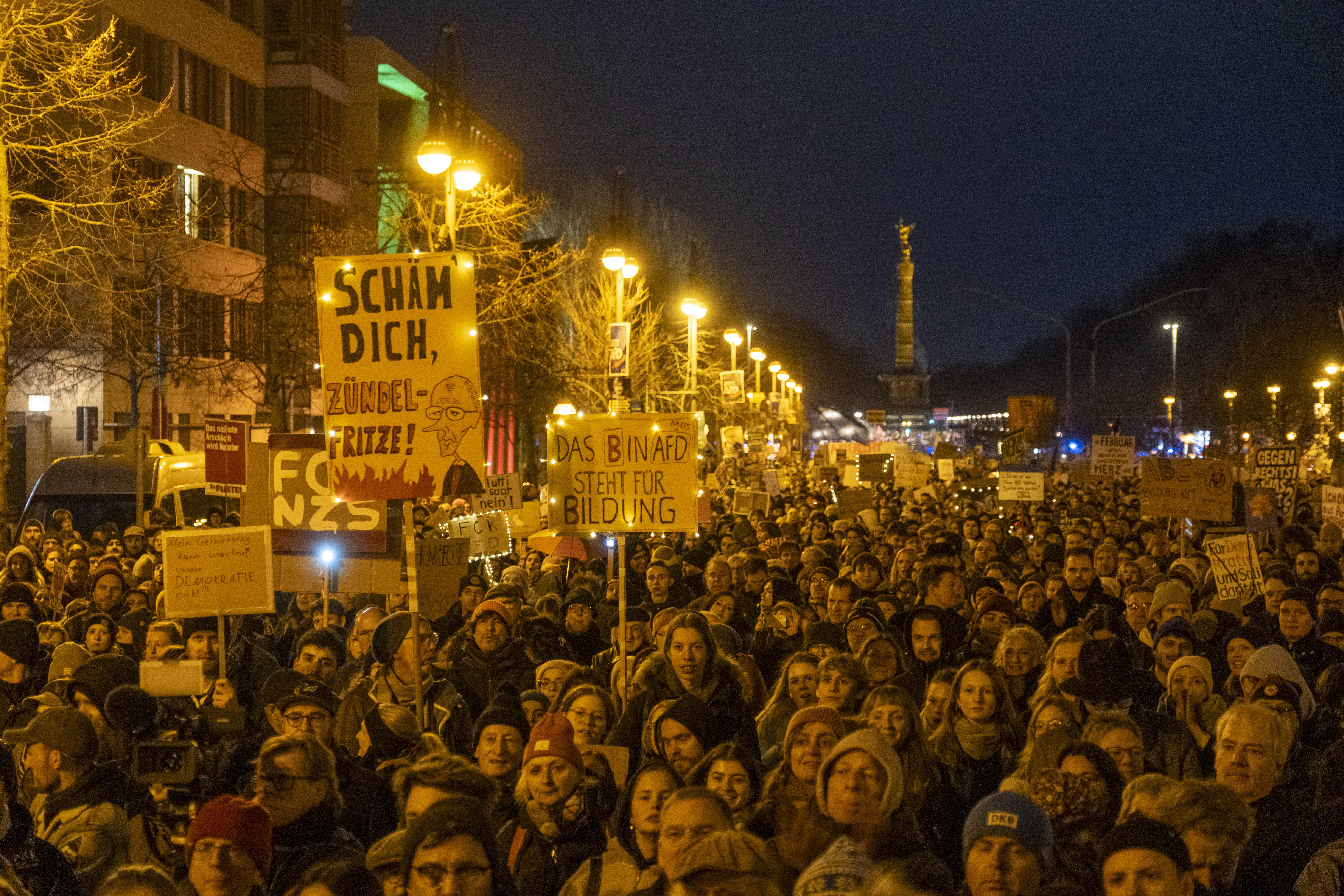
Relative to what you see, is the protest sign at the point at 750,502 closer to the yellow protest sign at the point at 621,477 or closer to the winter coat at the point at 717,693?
the yellow protest sign at the point at 621,477

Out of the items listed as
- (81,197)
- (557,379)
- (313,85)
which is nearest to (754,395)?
(557,379)

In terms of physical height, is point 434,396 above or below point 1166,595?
above

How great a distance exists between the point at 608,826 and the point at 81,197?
64.1 feet

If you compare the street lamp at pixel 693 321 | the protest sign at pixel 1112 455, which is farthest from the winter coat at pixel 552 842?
the protest sign at pixel 1112 455

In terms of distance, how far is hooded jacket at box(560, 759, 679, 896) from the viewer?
15.4ft

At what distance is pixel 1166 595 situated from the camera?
9.52 meters

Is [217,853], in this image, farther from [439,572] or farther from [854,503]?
[854,503]

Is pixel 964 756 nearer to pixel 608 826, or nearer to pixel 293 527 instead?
pixel 608 826

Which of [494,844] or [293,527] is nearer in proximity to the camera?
[494,844]

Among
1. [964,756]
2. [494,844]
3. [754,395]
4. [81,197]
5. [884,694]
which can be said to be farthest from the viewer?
[754,395]

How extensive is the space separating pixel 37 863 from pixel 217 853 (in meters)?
0.80

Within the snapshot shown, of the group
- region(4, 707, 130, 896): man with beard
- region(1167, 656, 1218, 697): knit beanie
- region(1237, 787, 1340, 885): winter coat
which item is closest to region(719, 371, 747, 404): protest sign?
region(1167, 656, 1218, 697): knit beanie

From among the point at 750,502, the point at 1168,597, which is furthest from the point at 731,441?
the point at 1168,597

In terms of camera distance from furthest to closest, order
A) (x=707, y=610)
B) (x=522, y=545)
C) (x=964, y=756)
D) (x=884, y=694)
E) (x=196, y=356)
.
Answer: (x=196, y=356)
(x=522, y=545)
(x=707, y=610)
(x=964, y=756)
(x=884, y=694)
